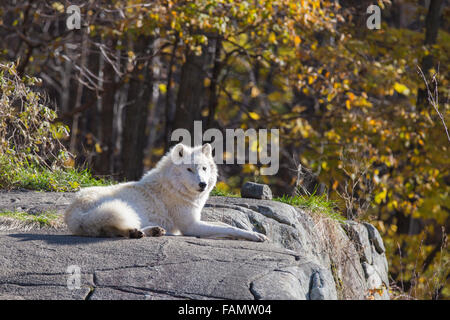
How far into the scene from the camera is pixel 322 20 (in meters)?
14.4

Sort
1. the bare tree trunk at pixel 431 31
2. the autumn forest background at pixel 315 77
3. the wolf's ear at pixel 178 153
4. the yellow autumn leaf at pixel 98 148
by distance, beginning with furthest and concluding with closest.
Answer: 1. the yellow autumn leaf at pixel 98 148
2. the bare tree trunk at pixel 431 31
3. the autumn forest background at pixel 315 77
4. the wolf's ear at pixel 178 153

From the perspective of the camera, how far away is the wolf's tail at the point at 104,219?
20.2ft

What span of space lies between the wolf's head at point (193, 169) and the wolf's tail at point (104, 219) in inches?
29.3

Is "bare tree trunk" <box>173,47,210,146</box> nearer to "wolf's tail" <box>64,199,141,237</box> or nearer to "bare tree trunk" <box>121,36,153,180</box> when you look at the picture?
"bare tree trunk" <box>121,36,153,180</box>

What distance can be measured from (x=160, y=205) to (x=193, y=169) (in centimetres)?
57

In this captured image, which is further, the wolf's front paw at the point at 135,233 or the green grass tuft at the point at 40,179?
the green grass tuft at the point at 40,179

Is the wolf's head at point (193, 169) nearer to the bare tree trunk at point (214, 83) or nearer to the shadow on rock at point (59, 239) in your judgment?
the shadow on rock at point (59, 239)

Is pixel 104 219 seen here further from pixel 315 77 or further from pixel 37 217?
pixel 315 77

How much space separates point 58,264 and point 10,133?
14.6 ft

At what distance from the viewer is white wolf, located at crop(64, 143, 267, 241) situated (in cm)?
623

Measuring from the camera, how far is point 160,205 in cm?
692

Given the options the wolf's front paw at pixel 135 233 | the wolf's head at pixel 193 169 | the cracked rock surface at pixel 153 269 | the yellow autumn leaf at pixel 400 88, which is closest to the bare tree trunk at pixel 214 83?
the yellow autumn leaf at pixel 400 88

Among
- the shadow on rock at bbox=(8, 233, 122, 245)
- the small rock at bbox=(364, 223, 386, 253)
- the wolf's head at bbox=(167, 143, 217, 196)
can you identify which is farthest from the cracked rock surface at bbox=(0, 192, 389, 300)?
the small rock at bbox=(364, 223, 386, 253)
